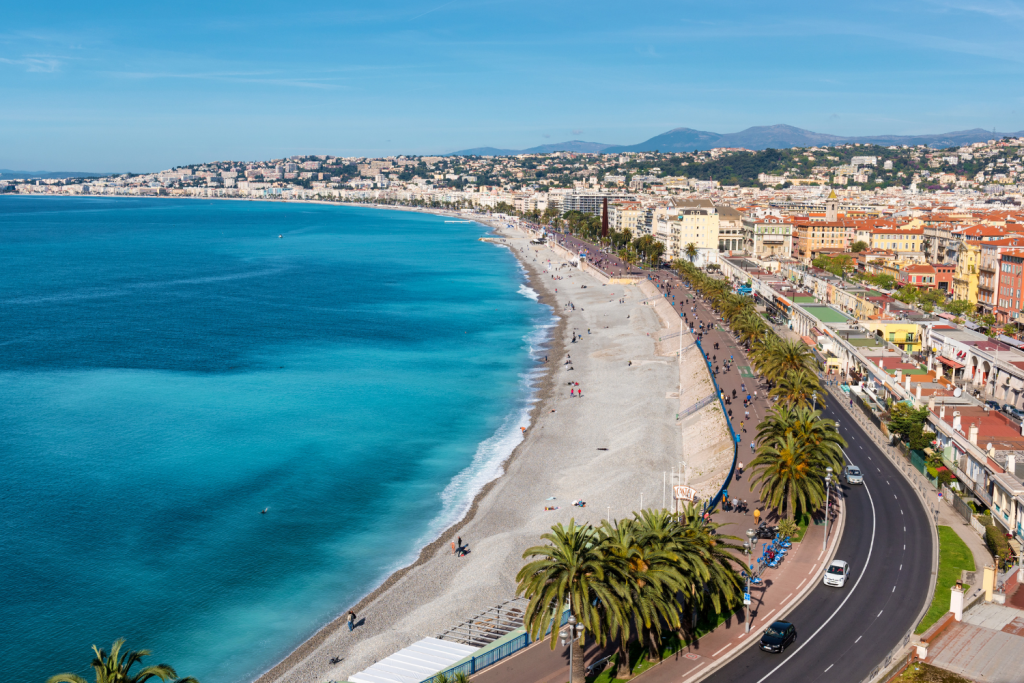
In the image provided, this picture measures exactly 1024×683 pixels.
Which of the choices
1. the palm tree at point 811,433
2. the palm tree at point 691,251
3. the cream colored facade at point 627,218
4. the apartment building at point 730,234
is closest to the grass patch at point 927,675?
the palm tree at point 811,433

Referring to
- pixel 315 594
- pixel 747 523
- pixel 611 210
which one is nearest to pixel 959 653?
pixel 747 523

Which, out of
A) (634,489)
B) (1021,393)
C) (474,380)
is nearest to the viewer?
(634,489)

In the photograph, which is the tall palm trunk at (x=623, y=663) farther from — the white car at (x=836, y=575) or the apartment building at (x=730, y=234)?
the apartment building at (x=730, y=234)

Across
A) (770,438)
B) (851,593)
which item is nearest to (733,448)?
(770,438)

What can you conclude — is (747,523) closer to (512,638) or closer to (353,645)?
(512,638)

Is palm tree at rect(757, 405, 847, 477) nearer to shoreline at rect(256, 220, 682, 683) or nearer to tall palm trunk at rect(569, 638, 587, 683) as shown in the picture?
shoreline at rect(256, 220, 682, 683)
